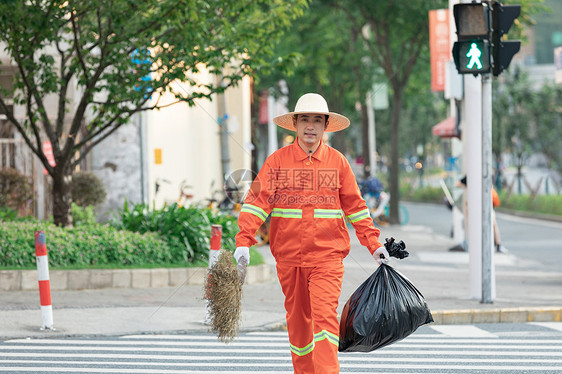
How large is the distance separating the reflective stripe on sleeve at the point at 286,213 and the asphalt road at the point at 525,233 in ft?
38.1

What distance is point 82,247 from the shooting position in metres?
12.9

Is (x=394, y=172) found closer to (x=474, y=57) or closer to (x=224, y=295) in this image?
(x=474, y=57)

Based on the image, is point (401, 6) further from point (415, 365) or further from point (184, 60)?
point (415, 365)

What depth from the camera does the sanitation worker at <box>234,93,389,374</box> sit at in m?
6.31

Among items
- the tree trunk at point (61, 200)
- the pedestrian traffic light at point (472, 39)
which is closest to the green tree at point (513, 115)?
the tree trunk at point (61, 200)

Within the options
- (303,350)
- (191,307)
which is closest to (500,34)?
(191,307)

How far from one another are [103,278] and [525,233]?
1633cm

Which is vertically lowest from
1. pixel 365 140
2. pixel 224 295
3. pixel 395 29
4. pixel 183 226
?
pixel 224 295

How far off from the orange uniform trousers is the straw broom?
0.98 ft

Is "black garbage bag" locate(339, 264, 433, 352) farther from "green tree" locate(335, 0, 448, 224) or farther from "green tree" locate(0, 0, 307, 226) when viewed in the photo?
"green tree" locate(335, 0, 448, 224)

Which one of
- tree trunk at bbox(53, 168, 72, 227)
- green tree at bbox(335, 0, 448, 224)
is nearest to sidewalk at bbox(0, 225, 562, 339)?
tree trunk at bbox(53, 168, 72, 227)

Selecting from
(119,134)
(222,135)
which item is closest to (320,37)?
(222,135)

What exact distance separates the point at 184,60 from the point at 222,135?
12772mm

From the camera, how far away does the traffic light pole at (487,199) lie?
37.4 ft
